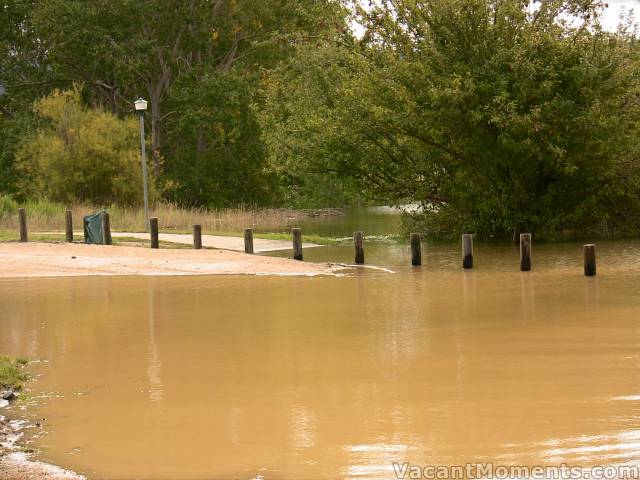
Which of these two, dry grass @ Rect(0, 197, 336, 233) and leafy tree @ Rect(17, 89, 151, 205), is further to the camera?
leafy tree @ Rect(17, 89, 151, 205)

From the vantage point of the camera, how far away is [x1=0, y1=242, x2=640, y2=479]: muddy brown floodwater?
10305 mm

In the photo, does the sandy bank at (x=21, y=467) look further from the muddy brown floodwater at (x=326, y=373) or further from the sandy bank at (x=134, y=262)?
the sandy bank at (x=134, y=262)

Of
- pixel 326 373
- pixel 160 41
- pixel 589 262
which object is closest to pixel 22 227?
pixel 589 262

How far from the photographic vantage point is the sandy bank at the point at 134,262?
26.1 meters

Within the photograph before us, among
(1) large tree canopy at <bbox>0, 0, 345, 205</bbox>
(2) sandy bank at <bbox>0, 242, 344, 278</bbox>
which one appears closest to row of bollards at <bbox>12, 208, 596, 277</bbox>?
(2) sandy bank at <bbox>0, 242, 344, 278</bbox>

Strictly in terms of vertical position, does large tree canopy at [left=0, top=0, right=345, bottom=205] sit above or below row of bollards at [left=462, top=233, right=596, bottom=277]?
above

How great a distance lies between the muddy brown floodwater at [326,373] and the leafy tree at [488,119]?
25.7 ft

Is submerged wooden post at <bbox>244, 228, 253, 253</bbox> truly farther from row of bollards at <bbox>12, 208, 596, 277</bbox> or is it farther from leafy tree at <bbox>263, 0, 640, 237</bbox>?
leafy tree at <bbox>263, 0, 640, 237</bbox>

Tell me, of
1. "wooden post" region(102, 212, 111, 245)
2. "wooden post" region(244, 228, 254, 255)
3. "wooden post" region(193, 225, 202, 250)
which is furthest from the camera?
"wooden post" region(102, 212, 111, 245)

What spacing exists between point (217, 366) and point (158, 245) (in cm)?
1583

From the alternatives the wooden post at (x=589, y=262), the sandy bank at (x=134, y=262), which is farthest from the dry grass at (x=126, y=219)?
the wooden post at (x=589, y=262)

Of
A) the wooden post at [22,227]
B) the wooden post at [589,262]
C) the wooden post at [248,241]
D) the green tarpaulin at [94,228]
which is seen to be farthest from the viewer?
the wooden post at [22,227]

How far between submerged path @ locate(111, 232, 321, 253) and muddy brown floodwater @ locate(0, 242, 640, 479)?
6.81m

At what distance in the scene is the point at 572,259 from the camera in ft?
93.8
